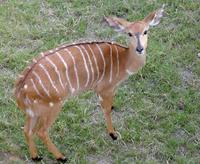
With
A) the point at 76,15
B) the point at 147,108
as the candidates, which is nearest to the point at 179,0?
the point at 76,15

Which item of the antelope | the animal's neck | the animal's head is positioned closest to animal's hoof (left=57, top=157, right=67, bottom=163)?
the antelope

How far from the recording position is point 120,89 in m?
4.65

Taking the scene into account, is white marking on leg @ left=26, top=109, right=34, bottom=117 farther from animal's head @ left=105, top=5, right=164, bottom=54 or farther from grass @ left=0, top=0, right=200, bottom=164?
animal's head @ left=105, top=5, right=164, bottom=54

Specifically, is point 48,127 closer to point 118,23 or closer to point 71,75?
point 71,75

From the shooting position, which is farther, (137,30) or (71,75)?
(137,30)

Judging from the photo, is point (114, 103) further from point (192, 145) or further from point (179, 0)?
point (179, 0)

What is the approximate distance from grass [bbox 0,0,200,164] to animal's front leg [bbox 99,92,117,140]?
0.07 meters

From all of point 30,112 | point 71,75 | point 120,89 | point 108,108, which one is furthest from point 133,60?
point 30,112

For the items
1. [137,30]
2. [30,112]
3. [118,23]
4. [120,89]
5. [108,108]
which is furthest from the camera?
[120,89]

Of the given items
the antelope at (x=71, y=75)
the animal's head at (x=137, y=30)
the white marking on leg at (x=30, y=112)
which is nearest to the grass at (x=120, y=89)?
the antelope at (x=71, y=75)

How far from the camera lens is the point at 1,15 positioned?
546 cm

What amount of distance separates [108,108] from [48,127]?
1.83 feet

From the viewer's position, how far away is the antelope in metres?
3.59

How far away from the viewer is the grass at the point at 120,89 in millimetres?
4082
